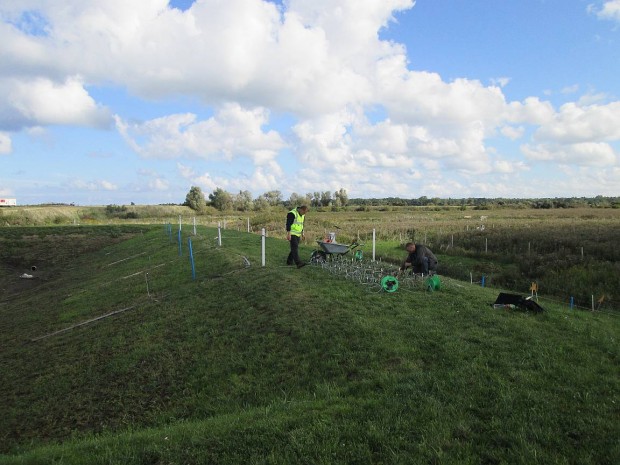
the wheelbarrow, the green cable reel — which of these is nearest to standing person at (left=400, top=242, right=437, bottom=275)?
the green cable reel

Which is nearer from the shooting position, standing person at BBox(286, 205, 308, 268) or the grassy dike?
the grassy dike

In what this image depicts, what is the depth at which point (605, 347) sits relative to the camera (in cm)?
621

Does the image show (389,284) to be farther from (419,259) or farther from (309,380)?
(309,380)

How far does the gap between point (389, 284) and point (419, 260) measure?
150 centimetres

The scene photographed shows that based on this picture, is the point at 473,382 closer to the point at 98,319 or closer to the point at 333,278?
the point at 333,278

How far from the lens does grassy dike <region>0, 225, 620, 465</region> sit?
161 inches

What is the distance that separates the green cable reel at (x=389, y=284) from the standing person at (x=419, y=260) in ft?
3.42

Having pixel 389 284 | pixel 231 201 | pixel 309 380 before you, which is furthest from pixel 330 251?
pixel 231 201

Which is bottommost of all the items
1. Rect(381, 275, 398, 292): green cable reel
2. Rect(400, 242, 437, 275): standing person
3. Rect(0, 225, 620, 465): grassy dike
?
Rect(0, 225, 620, 465): grassy dike

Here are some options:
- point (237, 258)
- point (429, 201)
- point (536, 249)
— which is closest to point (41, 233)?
point (237, 258)

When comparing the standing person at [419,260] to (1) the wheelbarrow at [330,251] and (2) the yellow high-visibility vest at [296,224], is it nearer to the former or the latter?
(1) the wheelbarrow at [330,251]

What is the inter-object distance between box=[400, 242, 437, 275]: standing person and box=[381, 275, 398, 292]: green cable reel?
1.04 metres

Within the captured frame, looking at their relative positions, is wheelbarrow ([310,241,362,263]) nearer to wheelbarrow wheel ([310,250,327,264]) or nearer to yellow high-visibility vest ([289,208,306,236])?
wheelbarrow wheel ([310,250,327,264])

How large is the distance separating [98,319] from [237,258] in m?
5.19
